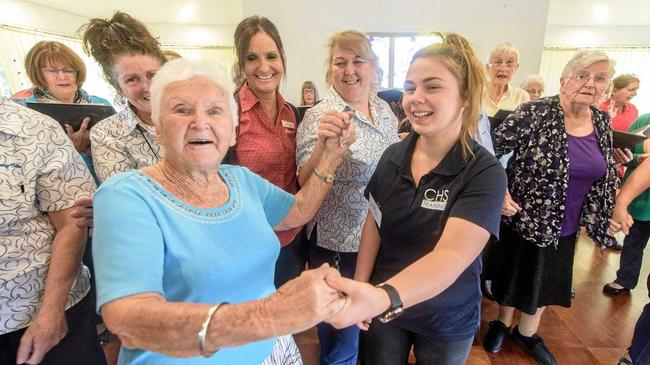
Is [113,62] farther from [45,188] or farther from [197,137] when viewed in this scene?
[197,137]

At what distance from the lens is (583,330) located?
222cm

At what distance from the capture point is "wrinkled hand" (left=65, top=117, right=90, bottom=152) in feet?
4.80

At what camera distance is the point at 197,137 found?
84cm

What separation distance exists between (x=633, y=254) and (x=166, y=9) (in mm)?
8878

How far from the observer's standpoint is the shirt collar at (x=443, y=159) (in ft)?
3.26

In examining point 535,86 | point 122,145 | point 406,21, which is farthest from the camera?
point 406,21

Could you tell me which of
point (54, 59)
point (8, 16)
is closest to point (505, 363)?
point (54, 59)

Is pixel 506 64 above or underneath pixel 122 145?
above

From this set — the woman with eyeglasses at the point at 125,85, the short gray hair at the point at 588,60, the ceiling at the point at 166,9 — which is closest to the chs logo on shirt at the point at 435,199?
the woman with eyeglasses at the point at 125,85

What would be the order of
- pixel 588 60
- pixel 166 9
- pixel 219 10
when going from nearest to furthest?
pixel 588 60
pixel 166 9
pixel 219 10

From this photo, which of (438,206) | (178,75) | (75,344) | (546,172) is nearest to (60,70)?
(75,344)

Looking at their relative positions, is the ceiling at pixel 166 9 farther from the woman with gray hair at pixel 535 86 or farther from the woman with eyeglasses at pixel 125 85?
the woman with eyeglasses at pixel 125 85

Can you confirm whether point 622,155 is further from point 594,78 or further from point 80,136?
point 80,136

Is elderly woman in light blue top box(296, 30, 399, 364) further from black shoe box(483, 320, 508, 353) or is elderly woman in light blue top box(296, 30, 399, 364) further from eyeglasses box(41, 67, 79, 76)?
eyeglasses box(41, 67, 79, 76)
